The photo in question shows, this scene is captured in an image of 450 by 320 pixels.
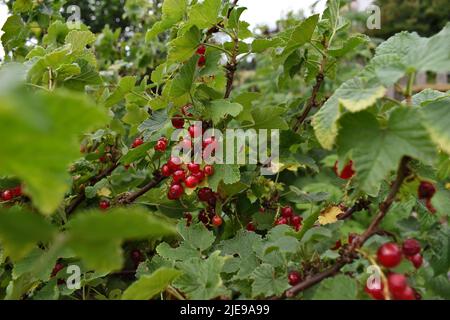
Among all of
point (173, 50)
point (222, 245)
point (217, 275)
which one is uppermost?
point (173, 50)

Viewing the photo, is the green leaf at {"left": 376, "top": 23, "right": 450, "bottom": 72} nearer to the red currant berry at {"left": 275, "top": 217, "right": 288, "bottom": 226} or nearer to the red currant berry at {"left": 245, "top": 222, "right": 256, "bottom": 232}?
the red currant berry at {"left": 275, "top": 217, "right": 288, "bottom": 226}

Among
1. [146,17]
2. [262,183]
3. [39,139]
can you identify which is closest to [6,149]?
[39,139]

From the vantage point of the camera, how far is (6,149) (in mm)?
365

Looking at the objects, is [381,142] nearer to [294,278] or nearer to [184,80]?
[294,278]

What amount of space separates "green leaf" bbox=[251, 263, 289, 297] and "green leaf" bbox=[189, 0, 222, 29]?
0.59 m

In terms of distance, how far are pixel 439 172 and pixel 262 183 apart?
458 mm

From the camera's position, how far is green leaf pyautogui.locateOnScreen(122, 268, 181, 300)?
0.67 metres

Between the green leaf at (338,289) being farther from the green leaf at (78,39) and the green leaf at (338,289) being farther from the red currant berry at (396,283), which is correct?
the green leaf at (78,39)

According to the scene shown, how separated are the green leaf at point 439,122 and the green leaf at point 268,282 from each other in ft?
1.03

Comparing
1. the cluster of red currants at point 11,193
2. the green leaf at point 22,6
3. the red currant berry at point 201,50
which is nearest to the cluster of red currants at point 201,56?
the red currant berry at point 201,50

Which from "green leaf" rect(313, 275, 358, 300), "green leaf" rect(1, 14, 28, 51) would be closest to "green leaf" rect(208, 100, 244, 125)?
"green leaf" rect(313, 275, 358, 300)

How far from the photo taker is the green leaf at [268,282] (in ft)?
2.43

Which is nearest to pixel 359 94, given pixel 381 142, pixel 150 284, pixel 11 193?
pixel 381 142
